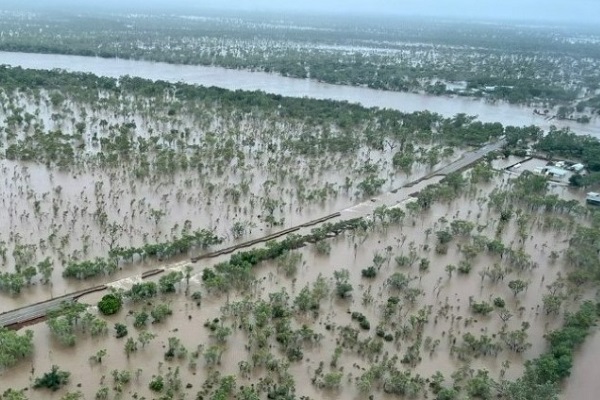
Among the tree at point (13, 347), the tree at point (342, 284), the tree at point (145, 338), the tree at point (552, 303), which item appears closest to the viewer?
the tree at point (13, 347)

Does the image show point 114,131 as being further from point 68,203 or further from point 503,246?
point 503,246

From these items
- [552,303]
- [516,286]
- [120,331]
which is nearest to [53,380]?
[120,331]

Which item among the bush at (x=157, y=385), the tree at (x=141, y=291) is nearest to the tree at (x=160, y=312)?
the tree at (x=141, y=291)

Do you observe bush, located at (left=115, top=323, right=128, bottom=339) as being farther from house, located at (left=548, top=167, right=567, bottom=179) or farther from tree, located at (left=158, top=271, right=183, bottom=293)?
house, located at (left=548, top=167, right=567, bottom=179)

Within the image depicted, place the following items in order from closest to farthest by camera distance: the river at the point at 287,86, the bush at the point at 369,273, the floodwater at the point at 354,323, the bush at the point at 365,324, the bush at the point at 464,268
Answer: the floodwater at the point at 354,323, the bush at the point at 365,324, the bush at the point at 369,273, the bush at the point at 464,268, the river at the point at 287,86

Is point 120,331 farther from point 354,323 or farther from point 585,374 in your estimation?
point 585,374

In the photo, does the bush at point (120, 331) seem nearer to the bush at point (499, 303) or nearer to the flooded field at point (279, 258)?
the flooded field at point (279, 258)
